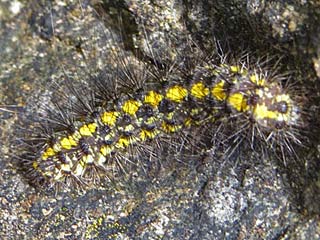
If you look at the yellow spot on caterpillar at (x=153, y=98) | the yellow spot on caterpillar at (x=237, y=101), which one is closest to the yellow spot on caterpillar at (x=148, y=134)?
the yellow spot on caterpillar at (x=153, y=98)

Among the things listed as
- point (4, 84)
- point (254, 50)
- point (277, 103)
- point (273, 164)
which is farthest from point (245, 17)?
point (4, 84)

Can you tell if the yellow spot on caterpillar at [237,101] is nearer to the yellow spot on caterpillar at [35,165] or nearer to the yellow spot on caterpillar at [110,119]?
the yellow spot on caterpillar at [110,119]

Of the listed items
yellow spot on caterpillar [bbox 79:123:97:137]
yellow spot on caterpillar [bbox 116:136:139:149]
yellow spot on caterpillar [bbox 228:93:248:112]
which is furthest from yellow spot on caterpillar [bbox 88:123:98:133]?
yellow spot on caterpillar [bbox 228:93:248:112]

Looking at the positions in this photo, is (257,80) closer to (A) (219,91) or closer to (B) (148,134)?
(A) (219,91)

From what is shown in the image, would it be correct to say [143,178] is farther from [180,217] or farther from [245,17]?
[245,17]

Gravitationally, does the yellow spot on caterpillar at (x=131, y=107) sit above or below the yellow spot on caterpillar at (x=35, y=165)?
above

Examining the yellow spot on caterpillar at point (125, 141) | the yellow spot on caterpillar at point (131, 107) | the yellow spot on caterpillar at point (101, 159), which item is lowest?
the yellow spot on caterpillar at point (101, 159)

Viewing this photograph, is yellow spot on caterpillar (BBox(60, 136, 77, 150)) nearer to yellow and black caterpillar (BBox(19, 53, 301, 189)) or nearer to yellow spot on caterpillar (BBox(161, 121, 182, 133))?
yellow and black caterpillar (BBox(19, 53, 301, 189))

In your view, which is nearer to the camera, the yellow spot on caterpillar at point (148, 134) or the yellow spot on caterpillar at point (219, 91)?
the yellow spot on caterpillar at point (219, 91)
